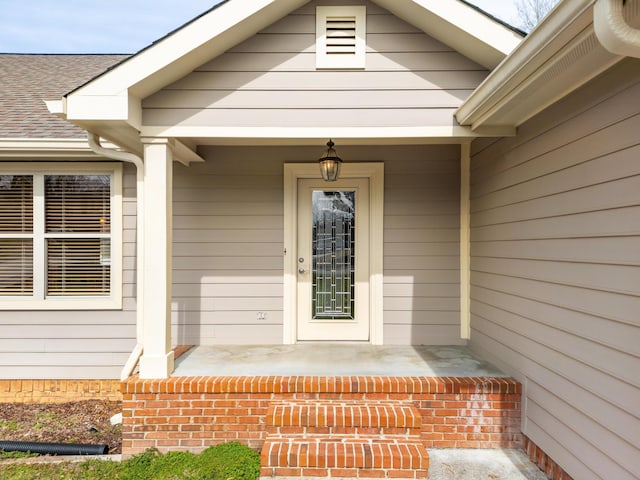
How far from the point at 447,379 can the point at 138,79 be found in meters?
3.34

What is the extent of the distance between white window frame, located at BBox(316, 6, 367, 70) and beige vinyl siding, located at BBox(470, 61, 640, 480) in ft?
4.72

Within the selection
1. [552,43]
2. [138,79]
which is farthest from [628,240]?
[138,79]

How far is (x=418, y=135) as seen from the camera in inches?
125

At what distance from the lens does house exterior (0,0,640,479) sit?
7.27ft

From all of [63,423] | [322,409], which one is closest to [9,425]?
[63,423]

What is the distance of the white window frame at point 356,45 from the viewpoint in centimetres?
321

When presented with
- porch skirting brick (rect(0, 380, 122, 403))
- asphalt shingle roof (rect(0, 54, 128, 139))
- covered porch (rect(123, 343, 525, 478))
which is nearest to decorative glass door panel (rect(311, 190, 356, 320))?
covered porch (rect(123, 343, 525, 478))

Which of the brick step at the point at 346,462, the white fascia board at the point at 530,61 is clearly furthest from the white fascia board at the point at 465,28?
the brick step at the point at 346,462

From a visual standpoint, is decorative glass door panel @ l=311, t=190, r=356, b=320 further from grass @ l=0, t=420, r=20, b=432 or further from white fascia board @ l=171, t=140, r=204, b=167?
grass @ l=0, t=420, r=20, b=432

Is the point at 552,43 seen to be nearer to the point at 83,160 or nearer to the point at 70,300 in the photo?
the point at 83,160

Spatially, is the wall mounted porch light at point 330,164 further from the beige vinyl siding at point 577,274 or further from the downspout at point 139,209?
the downspout at point 139,209

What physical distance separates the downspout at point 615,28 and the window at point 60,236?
4.29 metres

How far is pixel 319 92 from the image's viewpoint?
126 inches

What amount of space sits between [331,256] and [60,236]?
2.99 metres
